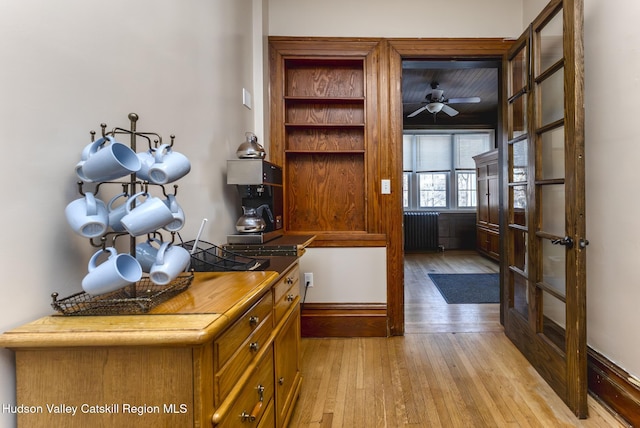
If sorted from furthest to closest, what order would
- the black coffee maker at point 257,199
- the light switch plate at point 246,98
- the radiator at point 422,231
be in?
the radiator at point 422,231
the light switch plate at point 246,98
the black coffee maker at point 257,199

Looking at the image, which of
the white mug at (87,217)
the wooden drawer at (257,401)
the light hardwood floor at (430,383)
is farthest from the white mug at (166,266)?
the light hardwood floor at (430,383)

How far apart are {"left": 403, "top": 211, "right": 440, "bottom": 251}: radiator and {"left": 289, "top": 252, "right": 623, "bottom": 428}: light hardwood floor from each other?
12.4 feet

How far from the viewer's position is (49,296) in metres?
0.89

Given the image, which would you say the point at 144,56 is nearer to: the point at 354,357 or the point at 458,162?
the point at 354,357

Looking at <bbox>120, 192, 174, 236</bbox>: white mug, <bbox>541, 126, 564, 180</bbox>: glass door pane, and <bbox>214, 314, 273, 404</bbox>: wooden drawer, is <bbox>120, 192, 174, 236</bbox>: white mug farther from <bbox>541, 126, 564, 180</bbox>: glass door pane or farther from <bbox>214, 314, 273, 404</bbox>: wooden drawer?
<bbox>541, 126, 564, 180</bbox>: glass door pane

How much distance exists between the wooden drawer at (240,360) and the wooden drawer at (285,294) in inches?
4.6

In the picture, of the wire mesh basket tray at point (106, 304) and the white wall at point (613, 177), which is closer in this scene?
the wire mesh basket tray at point (106, 304)

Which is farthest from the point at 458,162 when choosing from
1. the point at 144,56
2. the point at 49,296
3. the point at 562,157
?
the point at 49,296

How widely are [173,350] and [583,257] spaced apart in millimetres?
1846

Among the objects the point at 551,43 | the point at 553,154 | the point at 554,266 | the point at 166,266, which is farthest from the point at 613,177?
→ the point at 166,266

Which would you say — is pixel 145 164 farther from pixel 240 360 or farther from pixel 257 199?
pixel 257 199

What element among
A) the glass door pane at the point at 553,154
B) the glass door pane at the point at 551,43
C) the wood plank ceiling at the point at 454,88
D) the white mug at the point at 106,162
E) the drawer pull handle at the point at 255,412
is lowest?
the drawer pull handle at the point at 255,412

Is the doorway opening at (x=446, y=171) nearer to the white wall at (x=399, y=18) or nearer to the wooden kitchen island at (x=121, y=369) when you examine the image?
the white wall at (x=399, y=18)

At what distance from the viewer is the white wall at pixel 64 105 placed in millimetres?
798
